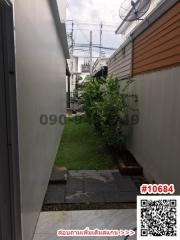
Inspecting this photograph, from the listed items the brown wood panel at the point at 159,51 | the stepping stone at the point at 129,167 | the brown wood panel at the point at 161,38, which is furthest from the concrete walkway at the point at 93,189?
the brown wood panel at the point at 161,38

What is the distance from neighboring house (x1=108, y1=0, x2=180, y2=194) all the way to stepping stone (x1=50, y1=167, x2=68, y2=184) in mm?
1400

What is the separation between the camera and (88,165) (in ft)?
16.5

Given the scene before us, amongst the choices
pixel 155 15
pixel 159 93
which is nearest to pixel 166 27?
pixel 155 15

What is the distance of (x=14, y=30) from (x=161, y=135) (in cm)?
256

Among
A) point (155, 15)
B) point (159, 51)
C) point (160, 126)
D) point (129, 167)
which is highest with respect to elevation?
point (155, 15)

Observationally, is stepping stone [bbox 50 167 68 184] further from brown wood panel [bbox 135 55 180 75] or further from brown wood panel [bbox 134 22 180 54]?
brown wood panel [bbox 134 22 180 54]

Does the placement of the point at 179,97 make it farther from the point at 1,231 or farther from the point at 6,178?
the point at 1,231

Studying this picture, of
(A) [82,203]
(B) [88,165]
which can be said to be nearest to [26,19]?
(A) [82,203]

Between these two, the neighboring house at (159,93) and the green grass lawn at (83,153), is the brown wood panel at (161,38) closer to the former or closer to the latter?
the neighboring house at (159,93)

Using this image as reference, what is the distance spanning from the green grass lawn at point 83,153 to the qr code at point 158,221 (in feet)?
7.52

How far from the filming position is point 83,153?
592cm

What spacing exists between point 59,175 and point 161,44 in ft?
8.74

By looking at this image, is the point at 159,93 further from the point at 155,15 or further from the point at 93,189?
the point at 93,189

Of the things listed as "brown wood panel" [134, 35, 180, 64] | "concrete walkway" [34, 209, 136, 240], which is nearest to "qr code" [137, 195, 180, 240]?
"concrete walkway" [34, 209, 136, 240]
